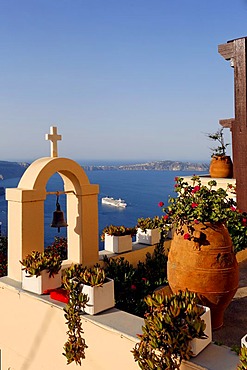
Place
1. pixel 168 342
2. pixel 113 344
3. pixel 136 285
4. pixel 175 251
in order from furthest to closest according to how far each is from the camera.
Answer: pixel 136 285
pixel 175 251
pixel 113 344
pixel 168 342

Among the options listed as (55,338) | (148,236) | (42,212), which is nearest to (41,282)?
(55,338)

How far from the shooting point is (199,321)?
10.5 ft

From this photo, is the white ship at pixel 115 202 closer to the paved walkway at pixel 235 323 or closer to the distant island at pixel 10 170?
the distant island at pixel 10 170

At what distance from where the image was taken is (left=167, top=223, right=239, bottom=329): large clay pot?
416 centimetres

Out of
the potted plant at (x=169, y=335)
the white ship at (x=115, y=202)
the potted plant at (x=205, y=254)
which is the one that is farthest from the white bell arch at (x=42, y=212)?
the white ship at (x=115, y=202)

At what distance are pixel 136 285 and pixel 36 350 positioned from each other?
5.94 ft

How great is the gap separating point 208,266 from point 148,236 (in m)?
3.19

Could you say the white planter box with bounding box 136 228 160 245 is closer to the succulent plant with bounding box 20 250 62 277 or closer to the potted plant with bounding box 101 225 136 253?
the potted plant with bounding box 101 225 136 253

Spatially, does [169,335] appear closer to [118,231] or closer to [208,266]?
[208,266]

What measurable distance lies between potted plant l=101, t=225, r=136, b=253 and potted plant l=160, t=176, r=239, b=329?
230 cm

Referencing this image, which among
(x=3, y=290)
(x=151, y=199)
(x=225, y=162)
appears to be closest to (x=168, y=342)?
(x=3, y=290)

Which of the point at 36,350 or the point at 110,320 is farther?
the point at 36,350

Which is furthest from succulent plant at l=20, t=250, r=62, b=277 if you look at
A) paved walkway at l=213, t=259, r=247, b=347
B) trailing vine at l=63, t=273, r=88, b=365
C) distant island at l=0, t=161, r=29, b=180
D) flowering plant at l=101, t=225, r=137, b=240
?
distant island at l=0, t=161, r=29, b=180

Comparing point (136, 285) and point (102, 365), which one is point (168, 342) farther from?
point (136, 285)
